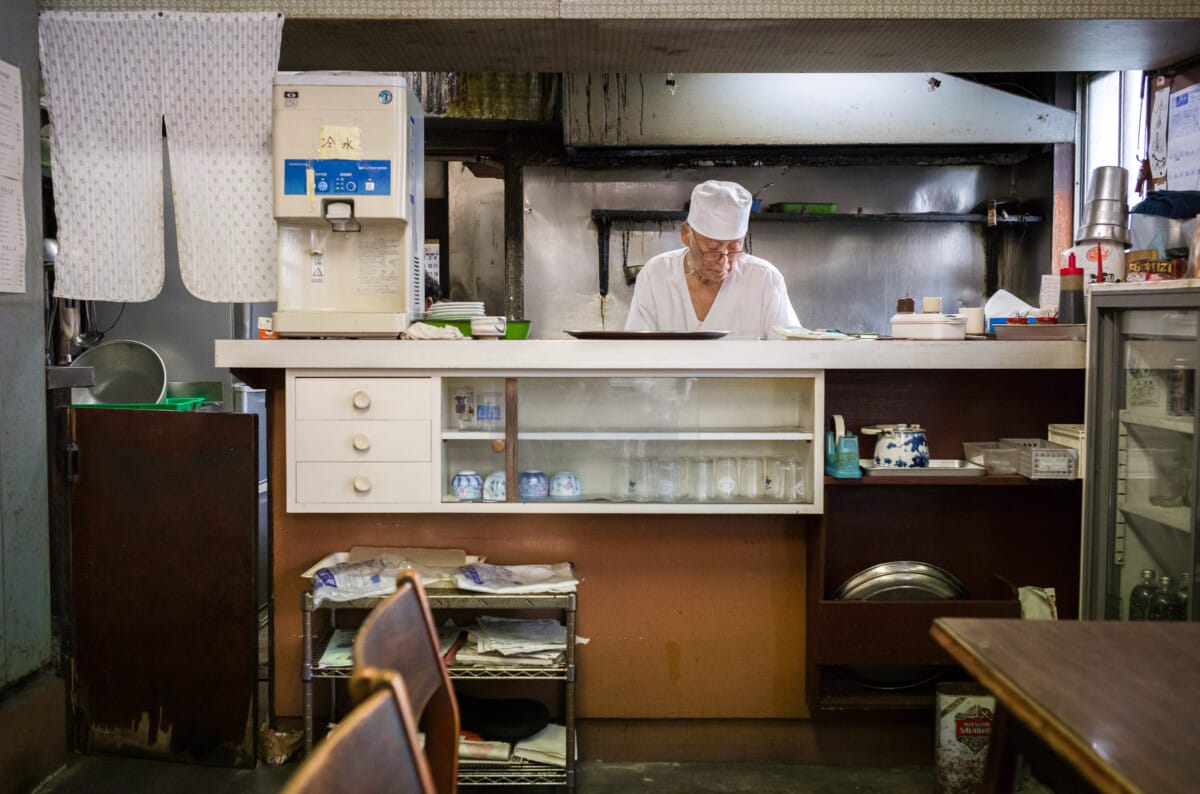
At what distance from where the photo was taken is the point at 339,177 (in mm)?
2869

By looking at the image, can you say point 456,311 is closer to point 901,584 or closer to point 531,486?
point 531,486

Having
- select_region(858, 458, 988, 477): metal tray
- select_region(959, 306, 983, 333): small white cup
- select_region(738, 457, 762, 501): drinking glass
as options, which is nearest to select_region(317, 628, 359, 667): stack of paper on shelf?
select_region(738, 457, 762, 501): drinking glass

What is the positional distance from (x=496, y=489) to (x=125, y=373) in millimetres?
2934

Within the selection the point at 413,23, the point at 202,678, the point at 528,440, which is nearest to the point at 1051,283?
the point at 528,440

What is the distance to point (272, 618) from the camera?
120 inches

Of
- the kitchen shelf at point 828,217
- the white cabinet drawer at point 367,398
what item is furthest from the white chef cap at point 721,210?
the white cabinet drawer at point 367,398

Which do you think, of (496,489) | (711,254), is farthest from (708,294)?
(496,489)

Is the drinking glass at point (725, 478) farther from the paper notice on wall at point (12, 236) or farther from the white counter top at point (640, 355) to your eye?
the paper notice on wall at point (12, 236)

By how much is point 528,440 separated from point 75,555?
1466 mm

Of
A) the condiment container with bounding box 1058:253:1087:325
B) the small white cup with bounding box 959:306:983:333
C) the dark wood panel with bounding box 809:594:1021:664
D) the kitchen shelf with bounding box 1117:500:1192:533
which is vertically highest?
the condiment container with bounding box 1058:253:1087:325

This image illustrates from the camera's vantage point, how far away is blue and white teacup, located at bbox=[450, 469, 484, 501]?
288cm

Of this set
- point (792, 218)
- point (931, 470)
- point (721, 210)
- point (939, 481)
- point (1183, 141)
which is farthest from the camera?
point (792, 218)

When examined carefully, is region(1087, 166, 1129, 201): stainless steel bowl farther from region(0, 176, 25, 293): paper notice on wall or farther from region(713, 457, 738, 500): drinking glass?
region(0, 176, 25, 293): paper notice on wall

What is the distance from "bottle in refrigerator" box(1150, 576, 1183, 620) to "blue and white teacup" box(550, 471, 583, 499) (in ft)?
5.25
